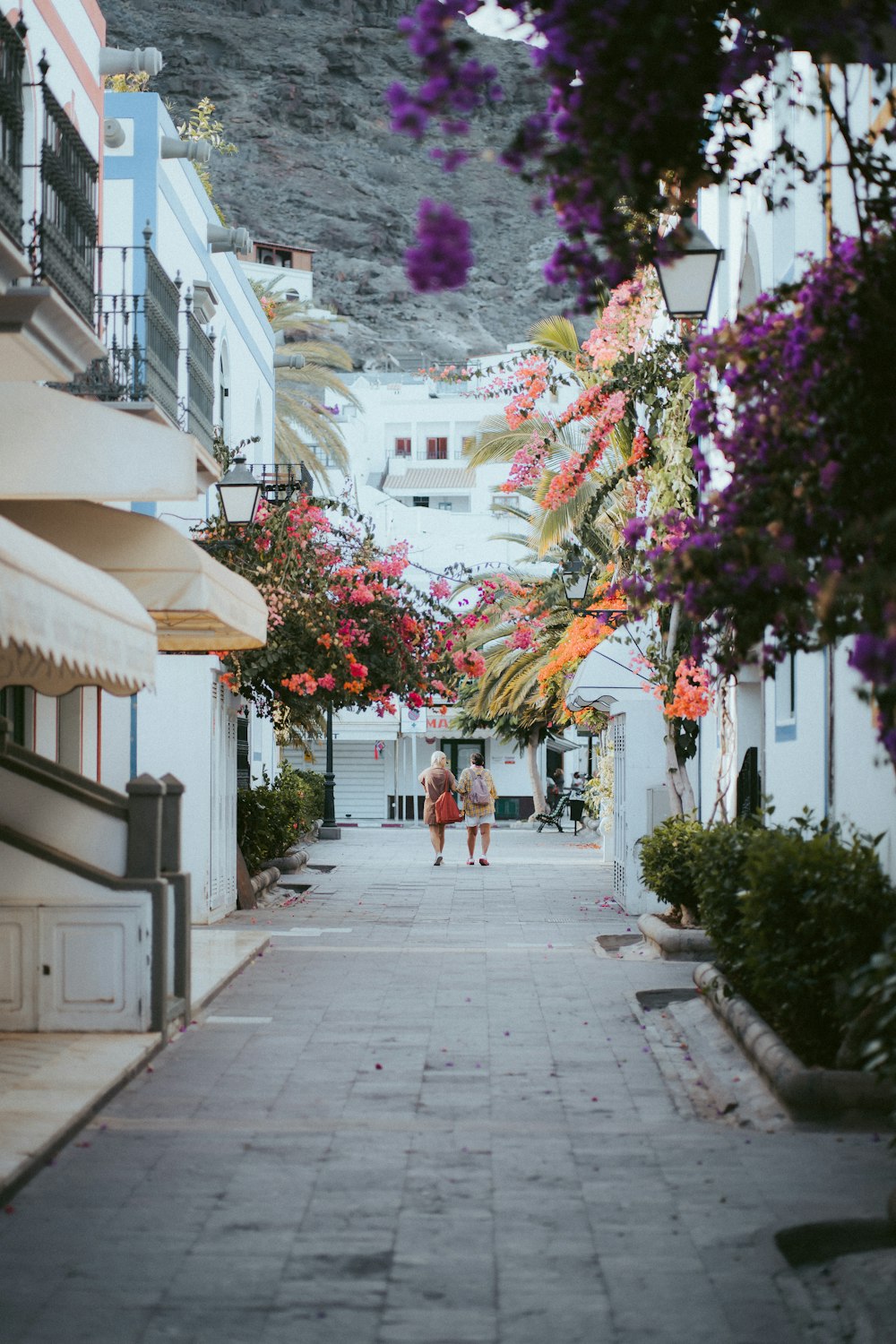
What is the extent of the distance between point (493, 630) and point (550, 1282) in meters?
33.3

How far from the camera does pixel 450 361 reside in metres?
98.2

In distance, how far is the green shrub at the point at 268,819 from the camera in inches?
866

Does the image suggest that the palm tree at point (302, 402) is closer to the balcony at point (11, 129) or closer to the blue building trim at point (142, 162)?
the blue building trim at point (142, 162)

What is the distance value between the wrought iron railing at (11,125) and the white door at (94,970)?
393 cm

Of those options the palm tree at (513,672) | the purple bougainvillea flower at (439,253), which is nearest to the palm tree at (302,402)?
the palm tree at (513,672)

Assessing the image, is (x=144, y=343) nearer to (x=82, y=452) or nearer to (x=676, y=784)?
(x=82, y=452)

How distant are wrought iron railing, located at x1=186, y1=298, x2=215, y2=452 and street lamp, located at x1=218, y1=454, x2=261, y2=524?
0.48 m

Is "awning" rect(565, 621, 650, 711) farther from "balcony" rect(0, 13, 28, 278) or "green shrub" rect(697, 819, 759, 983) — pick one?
"balcony" rect(0, 13, 28, 278)

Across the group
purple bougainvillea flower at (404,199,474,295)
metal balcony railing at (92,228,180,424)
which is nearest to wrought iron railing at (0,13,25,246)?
metal balcony railing at (92,228,180,424)

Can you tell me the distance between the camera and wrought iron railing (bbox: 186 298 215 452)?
56.7 feet

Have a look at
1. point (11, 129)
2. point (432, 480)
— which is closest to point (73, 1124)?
point (11, 129)

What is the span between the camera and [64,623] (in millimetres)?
7812

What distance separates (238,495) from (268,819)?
20.9ft

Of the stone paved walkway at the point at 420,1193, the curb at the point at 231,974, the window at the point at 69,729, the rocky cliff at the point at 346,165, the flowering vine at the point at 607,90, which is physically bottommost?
the curb at the point at 231,974
